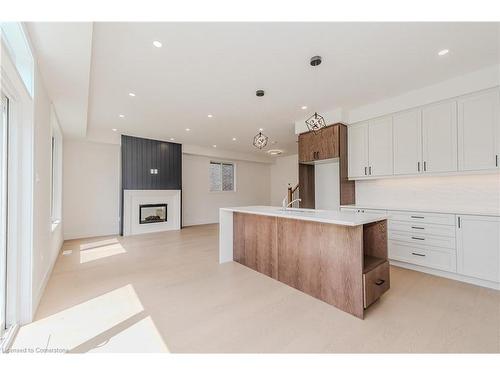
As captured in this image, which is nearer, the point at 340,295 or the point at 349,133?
the point at 340,295

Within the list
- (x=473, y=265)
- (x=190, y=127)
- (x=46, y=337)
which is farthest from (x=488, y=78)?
(x=46, y=337)

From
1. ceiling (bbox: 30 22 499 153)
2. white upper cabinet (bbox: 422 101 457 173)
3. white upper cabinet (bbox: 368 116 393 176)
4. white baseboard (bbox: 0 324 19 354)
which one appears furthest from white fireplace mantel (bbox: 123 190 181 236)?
white upper cabinet (bbox: 422 101 457 173)

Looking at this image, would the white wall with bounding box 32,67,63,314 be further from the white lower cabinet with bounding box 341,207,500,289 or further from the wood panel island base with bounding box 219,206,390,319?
the white lower cabinet with bounding box 341,207,500,289

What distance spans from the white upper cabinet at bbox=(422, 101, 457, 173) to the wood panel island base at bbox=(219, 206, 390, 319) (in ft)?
5.31

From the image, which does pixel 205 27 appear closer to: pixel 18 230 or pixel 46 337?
pixel 18 230

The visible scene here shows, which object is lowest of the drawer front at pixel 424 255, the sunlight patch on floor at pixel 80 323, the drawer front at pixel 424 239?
the sunlight patch on floor at pixel 80 323

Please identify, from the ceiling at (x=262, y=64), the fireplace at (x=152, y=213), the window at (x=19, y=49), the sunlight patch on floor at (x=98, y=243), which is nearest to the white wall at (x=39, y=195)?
the window at (x=19, y=49)

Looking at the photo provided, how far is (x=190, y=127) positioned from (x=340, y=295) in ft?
14.8

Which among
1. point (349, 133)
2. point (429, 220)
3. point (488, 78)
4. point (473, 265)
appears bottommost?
point (473, 265)

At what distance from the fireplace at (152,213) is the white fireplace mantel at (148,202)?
0.29 ft

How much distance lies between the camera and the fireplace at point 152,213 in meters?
6.14

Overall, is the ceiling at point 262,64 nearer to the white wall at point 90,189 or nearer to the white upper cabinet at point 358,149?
the white upper cabinet at point 358,149
